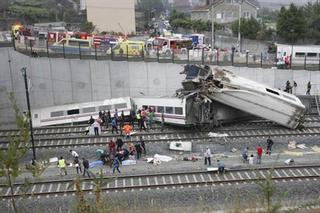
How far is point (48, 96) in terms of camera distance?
3256 cm

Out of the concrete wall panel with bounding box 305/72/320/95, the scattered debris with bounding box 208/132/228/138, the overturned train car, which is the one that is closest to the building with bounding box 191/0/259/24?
the concrete wall panel with bounding box 305/72/320/95

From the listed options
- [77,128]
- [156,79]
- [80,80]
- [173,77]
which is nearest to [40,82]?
[80,80]

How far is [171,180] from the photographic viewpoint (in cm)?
2002

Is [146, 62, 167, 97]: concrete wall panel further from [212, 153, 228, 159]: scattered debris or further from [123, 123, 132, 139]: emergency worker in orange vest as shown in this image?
[212, 153, 228, 159]: scattered debris

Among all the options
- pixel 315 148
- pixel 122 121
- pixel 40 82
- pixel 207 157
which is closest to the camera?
pixel 207 157

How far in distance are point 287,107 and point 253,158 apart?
6085 mm

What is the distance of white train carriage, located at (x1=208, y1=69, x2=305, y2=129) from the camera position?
2689cm

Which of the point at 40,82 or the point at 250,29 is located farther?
the point at 250,29

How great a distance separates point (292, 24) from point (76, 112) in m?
32.0

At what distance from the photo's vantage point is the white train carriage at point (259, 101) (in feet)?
88.2

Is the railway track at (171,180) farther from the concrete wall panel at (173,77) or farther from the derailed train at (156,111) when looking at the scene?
the concrete wall panel at (173,77)

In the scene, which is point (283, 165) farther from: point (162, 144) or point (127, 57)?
point (127, 57)

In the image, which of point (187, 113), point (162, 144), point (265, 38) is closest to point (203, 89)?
point (187, 113)

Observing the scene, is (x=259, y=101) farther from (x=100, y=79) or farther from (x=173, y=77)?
(x=100, y=79)
